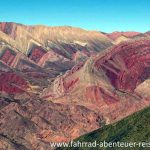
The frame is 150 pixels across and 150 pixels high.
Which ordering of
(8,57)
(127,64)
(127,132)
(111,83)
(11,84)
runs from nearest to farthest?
1. (127,132)
2. (111,83)
3. (127,64)
4. (11,84)
5. (8,57)

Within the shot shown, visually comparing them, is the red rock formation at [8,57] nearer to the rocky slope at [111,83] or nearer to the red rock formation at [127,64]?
the rocky slope at [111,83]

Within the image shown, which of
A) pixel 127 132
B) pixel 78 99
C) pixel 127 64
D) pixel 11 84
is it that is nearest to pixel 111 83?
pixel 127 64

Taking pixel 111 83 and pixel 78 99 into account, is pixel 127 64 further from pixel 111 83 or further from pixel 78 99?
pixel 78 99

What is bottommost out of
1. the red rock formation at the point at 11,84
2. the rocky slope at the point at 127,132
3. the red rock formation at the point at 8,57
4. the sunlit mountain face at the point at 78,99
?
the red rock formation at the point at 8,57

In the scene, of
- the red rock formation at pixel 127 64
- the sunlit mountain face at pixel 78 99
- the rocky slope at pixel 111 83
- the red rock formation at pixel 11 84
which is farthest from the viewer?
the red rock formation at pixel 11 84

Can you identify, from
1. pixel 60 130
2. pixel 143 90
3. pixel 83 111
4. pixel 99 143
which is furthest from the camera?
pixel 143 90

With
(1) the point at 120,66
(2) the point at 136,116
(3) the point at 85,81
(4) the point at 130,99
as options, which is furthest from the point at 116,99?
(2) the point at 136,116

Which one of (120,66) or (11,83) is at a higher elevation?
(120,66)

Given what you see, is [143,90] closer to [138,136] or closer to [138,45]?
[138,45]

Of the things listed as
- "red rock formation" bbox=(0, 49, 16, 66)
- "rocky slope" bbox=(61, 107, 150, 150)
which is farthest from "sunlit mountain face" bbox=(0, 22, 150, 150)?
"red rock formation" bbox=(0, 49, 16, 66)

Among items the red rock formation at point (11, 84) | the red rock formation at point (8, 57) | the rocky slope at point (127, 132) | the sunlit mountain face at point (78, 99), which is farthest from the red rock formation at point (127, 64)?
the red rock formation at point (8, 57)

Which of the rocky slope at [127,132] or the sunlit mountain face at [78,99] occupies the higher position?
the rocky slope at [127,132]
